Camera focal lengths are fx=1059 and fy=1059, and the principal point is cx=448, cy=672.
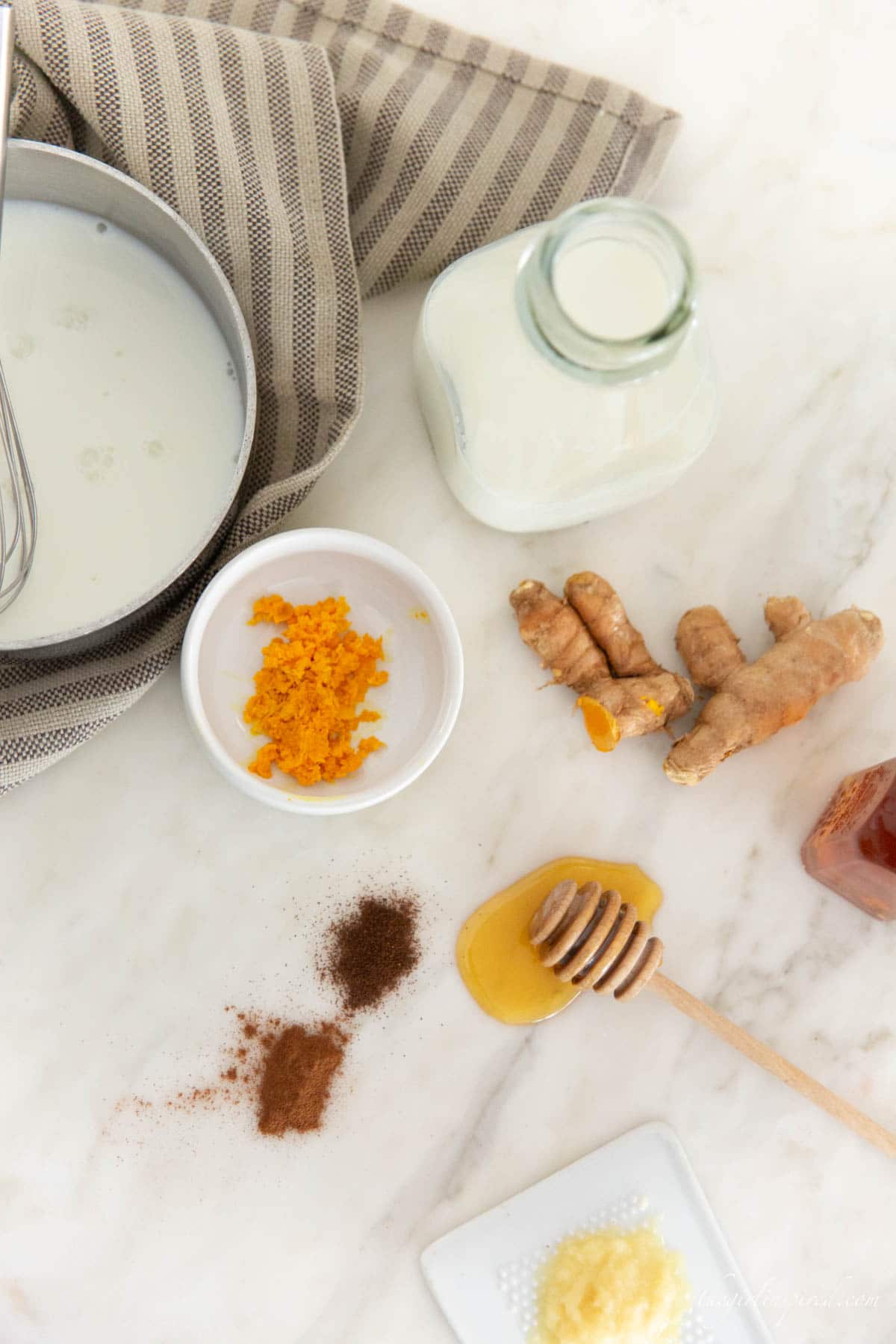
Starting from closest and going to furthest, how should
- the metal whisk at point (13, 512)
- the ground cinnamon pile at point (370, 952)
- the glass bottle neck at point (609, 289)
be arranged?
the glass bottle neck at point (609, 289) < the metal whisk at point (13, 512) < the ground cinnamon pile at point (370, 952)

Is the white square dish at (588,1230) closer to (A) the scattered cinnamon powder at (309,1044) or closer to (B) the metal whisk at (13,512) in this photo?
(A) the scattered cinnamon powder at (309,1044)

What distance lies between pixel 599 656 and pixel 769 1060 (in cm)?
31

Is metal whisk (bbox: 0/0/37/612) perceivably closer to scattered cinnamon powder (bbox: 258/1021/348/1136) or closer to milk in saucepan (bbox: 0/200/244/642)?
milk in saucepan (bbox: 0/200/244/642)

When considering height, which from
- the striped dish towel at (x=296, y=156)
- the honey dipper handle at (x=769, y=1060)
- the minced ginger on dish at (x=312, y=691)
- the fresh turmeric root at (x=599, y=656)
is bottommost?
the honey dipper handle at (x=769, y=1060)

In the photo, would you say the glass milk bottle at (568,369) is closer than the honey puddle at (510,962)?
Yes

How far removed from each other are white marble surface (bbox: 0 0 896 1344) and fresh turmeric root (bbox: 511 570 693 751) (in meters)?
0.03

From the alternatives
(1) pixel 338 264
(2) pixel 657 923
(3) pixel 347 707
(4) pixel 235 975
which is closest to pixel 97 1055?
(4) pixel 235 975

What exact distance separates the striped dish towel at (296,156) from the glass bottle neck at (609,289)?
209 mm

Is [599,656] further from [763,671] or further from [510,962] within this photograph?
[510,962]

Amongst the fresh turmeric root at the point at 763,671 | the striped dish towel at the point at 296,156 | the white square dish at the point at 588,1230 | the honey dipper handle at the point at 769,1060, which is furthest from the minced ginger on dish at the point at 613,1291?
→ the striped dish towel at the point at 296,156

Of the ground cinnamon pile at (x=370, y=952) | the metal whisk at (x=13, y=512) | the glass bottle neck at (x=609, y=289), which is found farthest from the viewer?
the ground cinnamon pile at (x=370, y=952)

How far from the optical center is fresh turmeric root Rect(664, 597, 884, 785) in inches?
28.6

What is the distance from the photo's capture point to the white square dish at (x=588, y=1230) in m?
0.73

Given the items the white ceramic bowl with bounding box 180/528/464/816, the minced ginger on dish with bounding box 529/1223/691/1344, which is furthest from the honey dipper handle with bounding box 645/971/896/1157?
the white ceramic bowl with bounding box 180/528/464/816
